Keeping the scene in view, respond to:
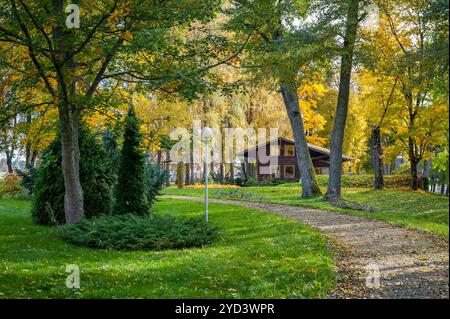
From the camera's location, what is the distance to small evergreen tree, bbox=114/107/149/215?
534 inches

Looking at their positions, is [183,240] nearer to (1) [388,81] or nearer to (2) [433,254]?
(2) [433,254]

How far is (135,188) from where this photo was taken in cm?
1356

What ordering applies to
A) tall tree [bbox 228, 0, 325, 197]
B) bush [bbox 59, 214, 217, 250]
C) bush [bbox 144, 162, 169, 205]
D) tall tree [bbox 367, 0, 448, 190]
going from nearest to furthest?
1. bush [bbox 59, 214, 217, 250]
2. tall tree [bbox 228, 0, 325, 197]
3. bush [bbox 144, 162, 169, 205]
4. tall tree [bbox 367, 0, 448, 190]

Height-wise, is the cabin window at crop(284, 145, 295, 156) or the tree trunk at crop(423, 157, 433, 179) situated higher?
the cabin window at crop(284, 145, 295, 156)

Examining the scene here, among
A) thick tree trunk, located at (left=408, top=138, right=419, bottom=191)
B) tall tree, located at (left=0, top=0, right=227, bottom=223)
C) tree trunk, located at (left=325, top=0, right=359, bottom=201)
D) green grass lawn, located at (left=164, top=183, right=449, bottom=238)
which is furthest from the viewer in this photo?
thick tree trunk, located at (left=408, top=138, right=419, bottom=191)

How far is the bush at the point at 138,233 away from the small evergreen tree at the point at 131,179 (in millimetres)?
1835

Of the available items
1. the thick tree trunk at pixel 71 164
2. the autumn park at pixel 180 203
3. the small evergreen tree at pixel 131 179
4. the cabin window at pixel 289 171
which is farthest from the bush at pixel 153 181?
the cabin window at pixel 289 171

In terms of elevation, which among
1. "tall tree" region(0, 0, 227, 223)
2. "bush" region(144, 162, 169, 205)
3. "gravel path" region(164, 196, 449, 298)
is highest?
"tall tree" region(0, 0, 227, 223)

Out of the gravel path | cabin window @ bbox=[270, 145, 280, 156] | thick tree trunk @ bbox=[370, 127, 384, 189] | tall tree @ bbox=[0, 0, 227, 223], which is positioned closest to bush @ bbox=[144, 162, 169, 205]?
tall tree @ bbox=[0, 0, 227, 223]

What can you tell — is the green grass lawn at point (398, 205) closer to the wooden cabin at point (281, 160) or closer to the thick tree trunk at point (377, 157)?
the thick tree trunk at point (377, 157)

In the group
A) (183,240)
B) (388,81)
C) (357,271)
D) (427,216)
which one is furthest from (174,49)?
(388,81)

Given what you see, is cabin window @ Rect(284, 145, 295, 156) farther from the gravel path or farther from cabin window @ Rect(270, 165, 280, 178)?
the gravel path

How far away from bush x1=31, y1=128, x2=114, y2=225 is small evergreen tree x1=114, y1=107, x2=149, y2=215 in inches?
22.7
